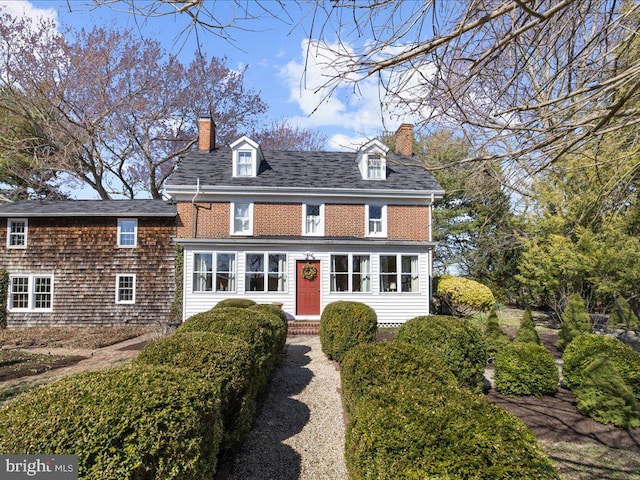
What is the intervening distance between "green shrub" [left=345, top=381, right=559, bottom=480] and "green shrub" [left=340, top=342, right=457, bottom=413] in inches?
36.0

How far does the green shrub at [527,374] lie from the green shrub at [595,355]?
12.7 inches

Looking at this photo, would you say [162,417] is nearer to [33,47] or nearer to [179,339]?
[179,339]

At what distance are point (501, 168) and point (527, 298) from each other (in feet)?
60.9

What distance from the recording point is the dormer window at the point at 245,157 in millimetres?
15609

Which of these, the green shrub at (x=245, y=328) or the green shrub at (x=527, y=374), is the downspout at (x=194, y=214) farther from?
the green shrub at (x=527, y=374)

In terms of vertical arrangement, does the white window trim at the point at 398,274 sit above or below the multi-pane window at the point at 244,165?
below

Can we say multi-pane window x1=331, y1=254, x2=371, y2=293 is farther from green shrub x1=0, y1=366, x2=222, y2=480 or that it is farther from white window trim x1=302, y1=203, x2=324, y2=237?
green shrub x1=0, y1=366, x2=222, y2=480

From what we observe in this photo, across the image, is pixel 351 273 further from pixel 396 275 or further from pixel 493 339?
pixel 493 339

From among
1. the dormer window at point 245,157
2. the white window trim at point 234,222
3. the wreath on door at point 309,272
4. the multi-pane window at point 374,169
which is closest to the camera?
the wreath on door at point 309,272

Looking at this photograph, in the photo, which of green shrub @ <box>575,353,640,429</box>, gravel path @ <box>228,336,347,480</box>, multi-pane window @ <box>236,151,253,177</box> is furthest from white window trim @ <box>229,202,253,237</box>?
green shrub @ <box>575,353,640,429</box>

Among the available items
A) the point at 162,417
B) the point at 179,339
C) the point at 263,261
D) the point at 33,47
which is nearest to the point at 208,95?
the point at 33,47

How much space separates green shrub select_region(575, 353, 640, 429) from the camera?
16.5 feet

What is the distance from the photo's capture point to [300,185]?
49.6 ft

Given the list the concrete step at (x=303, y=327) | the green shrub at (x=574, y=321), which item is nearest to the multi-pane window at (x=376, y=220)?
the concrete step at (x=303, y=327)
